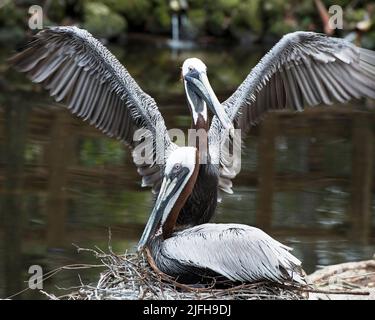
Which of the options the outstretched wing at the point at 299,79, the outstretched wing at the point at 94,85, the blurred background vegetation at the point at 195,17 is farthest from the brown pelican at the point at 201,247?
the blurred background vegetation at the point at 195,17

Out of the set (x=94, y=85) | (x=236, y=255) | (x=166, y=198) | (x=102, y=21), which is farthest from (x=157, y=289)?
(x=102, y=21)

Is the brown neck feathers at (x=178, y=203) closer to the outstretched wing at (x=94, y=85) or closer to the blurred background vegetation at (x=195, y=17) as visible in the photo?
the outstretched wing at (x=94, y=85)

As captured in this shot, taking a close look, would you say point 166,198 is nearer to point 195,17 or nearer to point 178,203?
point 178,203

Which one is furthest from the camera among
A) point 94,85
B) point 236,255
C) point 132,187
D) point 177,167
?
point 132,187

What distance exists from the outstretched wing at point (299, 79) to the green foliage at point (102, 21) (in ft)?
53.5

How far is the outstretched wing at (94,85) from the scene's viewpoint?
8.40 metres

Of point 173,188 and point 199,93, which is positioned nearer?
point 173,188

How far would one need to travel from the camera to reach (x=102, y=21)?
24828 millimetres

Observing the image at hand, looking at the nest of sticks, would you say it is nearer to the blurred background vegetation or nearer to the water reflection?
the water reflection

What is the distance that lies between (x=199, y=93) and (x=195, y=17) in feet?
61.6

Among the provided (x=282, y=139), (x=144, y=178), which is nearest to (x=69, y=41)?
(x=144, y=178)

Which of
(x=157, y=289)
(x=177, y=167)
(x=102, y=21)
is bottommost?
(x=157, y=289)

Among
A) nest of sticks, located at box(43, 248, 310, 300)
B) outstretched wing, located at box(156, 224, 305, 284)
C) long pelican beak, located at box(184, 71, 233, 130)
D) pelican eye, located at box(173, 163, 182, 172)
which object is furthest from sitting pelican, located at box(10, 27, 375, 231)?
nest of sticks, located at box(43, 248, 310, 300)
